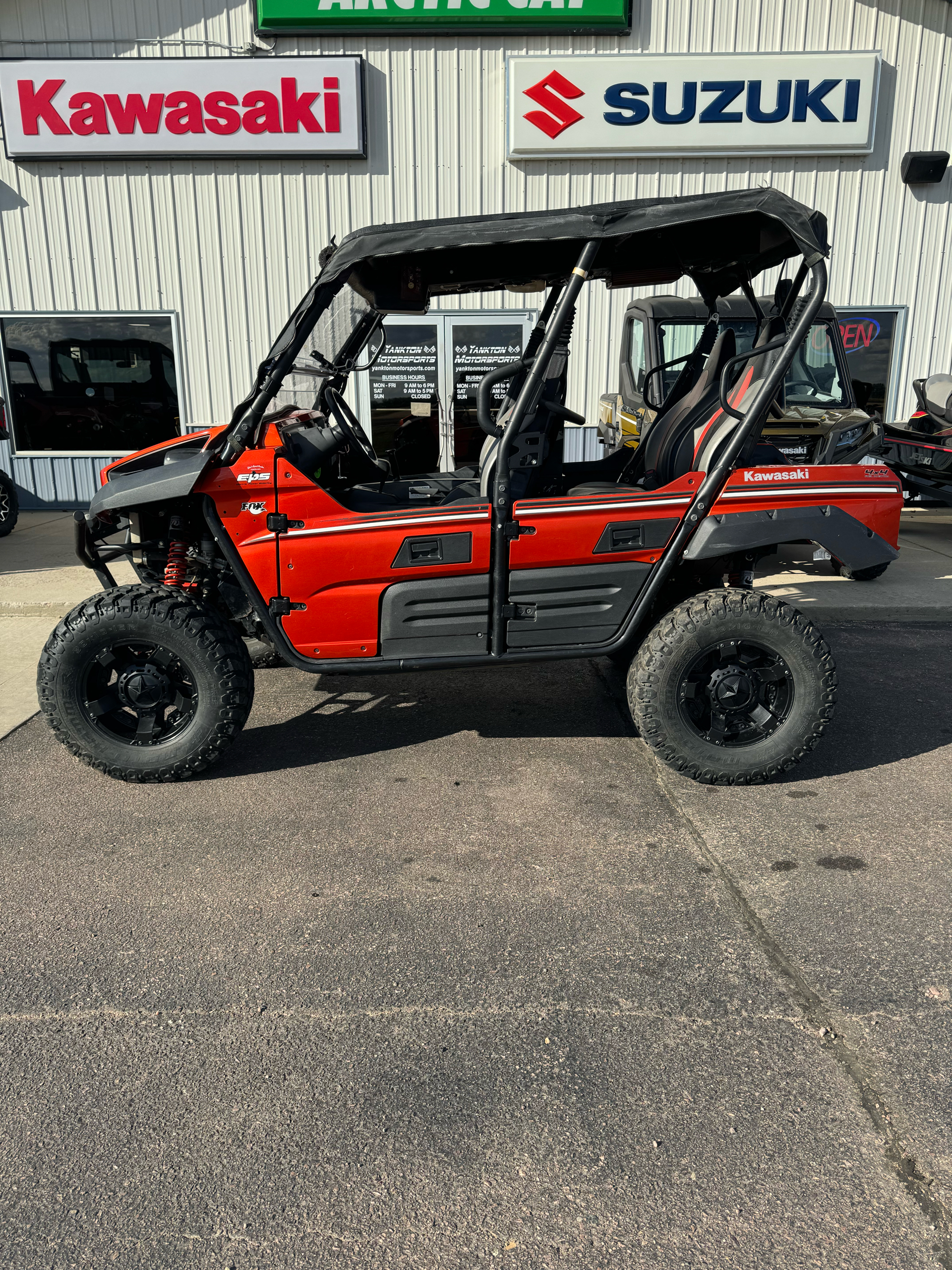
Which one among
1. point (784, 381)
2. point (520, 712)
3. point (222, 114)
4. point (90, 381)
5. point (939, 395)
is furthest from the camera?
point (90, 381)

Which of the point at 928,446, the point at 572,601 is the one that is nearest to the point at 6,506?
the point at 572,601

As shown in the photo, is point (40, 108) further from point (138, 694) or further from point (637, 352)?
point (138, 694)

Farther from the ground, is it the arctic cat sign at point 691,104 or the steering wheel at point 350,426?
the arctic cat sign at point 691,104

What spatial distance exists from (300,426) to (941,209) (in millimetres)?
9522

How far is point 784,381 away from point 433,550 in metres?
3.79

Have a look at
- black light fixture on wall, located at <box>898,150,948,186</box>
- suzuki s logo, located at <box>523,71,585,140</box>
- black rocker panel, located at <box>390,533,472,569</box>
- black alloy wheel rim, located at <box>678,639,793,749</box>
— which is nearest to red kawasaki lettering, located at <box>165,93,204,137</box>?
suzuki s logo, located at <box>523,71,585,140</box>

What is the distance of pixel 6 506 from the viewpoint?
9016 mm

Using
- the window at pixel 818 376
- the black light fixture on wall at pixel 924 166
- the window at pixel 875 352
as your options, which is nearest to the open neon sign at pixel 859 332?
the window at pixel 875 352

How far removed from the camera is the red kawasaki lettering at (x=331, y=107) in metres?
9.67

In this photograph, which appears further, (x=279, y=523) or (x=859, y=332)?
(x=859, y=332)

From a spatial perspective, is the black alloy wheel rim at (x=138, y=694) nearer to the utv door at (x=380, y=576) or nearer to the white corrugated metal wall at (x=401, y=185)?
the utv door at (x=380, y=576)

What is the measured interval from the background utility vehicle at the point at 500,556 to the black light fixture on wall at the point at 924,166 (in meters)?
7.85

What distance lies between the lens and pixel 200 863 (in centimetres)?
326

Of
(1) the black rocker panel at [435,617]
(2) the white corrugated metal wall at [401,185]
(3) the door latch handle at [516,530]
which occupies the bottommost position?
(1) the black rocker panel at [435,617]
